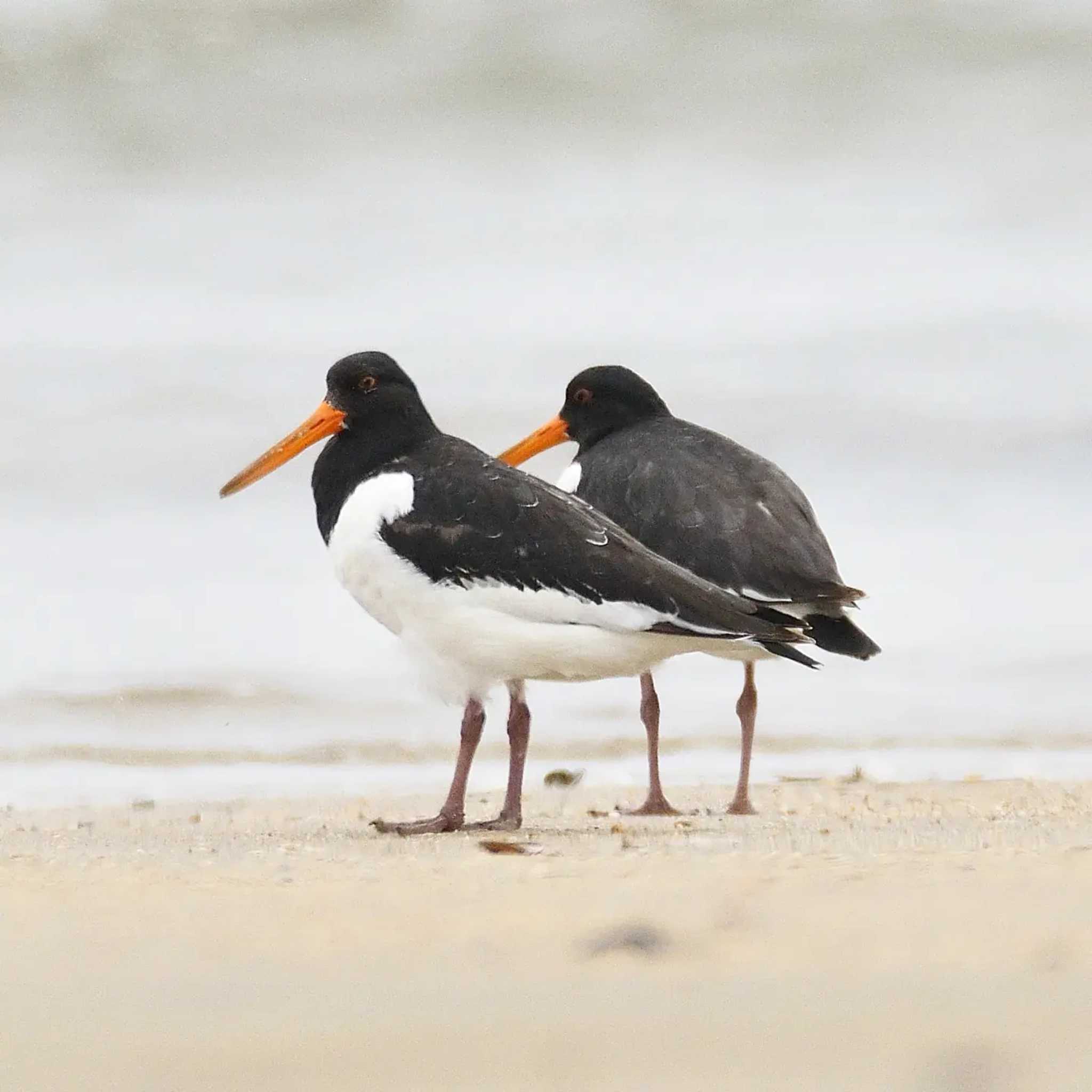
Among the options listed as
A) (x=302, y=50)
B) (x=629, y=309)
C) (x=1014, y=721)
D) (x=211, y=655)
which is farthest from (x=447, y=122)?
(x=1014, y=721)

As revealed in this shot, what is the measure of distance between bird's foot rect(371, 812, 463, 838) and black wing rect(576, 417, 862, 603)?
114cm

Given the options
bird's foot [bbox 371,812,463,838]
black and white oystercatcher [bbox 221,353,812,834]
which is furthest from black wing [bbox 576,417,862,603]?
bird's foot [bbox 371,812,463,838]

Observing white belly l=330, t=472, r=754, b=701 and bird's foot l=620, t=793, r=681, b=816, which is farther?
bird's foot l=620, t=793, r=681, b=816

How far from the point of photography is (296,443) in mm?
6363

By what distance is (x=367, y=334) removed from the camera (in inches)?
617

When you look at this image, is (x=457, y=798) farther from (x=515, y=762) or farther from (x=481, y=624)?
(x=481, y=624)

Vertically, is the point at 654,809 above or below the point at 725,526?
below

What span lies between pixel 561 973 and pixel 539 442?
4.75 metres

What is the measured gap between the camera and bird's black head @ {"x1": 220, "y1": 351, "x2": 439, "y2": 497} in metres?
6.00

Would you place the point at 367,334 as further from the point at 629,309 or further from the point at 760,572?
the point at 760,572

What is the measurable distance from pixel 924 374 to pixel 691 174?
180 inches

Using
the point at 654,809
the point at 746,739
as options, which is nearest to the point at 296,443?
the point at 654,809

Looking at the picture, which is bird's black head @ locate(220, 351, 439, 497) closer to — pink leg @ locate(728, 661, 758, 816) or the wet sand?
pink leg @ locate(728, 661, 758, 816)

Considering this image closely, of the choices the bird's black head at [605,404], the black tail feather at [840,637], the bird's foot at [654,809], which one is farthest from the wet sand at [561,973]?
the bird's black head at [605,404]
